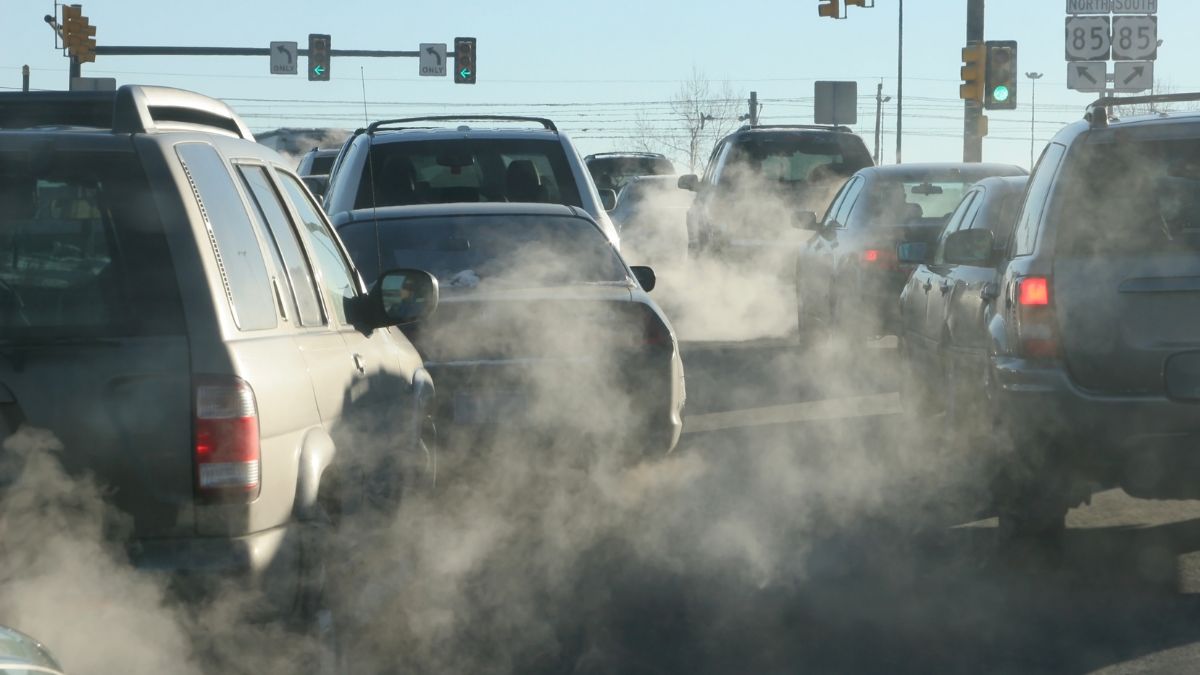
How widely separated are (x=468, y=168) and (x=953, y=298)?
462 centimetres

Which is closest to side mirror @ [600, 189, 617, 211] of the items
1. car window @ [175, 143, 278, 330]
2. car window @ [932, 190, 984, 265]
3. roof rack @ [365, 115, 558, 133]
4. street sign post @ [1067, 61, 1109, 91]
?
roof rack @ [365, 115, 558, 133]

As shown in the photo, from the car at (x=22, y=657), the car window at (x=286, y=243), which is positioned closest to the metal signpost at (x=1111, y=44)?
the car window at (x=286, y=243)

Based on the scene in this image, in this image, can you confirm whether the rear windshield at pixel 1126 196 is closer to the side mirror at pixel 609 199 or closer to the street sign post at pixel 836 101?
the side mirror at pixel 609 199

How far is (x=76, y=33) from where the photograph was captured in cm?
3541

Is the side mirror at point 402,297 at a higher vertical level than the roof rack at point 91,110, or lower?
lower

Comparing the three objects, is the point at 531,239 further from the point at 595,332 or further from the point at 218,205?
the point at 218,205

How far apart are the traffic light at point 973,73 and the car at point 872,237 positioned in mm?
10141

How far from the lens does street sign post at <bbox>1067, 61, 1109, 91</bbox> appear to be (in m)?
23.9

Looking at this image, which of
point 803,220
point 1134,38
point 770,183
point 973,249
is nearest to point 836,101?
point 1134,38

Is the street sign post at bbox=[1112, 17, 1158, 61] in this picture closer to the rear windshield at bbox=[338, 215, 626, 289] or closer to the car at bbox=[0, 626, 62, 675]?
the rear windshield at bbox=[338, 215, 626, 289]

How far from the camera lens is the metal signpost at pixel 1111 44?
23.9 m

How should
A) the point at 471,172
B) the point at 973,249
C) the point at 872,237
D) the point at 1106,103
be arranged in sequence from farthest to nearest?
1. the point at 872,237
2. the point at 471,172
3. the point at 973,249
4. the point at 1106,103

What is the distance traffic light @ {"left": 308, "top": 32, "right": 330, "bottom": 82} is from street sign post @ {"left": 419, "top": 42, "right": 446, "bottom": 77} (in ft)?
7.13

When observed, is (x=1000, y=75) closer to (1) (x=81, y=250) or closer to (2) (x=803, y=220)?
(2) (x=803, y=220)
